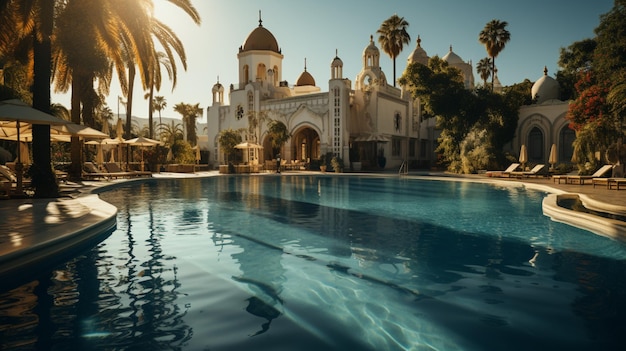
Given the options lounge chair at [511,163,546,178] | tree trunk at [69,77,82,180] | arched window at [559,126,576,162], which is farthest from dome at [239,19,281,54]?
arched window at [559,126,576,162]

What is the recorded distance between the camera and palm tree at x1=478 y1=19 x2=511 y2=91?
113 ft

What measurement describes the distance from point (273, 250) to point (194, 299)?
234 cm

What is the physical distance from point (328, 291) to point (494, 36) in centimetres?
3624

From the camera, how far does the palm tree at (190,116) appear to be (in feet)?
157

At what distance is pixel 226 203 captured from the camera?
41.3 feet

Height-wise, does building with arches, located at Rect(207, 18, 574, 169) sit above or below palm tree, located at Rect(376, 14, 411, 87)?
below

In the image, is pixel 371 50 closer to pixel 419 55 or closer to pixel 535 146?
pixel 419 55

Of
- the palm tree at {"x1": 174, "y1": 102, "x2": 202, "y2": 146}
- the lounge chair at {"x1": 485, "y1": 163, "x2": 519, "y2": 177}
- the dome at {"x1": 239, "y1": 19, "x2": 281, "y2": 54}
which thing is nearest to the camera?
the lounge chair at {"x1": 485, "y1": 163, "x2": 519, "y2": 177}

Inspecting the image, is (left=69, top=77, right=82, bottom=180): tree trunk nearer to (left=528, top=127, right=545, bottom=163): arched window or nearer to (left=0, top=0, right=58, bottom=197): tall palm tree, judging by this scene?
(left=0, top=0, right=58, bottom=197): tall palm tree

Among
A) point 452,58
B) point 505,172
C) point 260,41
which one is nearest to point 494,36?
point 452,58

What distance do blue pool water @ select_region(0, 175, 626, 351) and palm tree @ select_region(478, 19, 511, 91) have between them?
30.5 m

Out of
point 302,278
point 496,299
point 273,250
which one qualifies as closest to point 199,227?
point 273,250

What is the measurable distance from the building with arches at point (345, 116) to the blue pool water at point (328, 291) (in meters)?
25.0

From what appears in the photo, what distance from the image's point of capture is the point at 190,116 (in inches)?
1966
